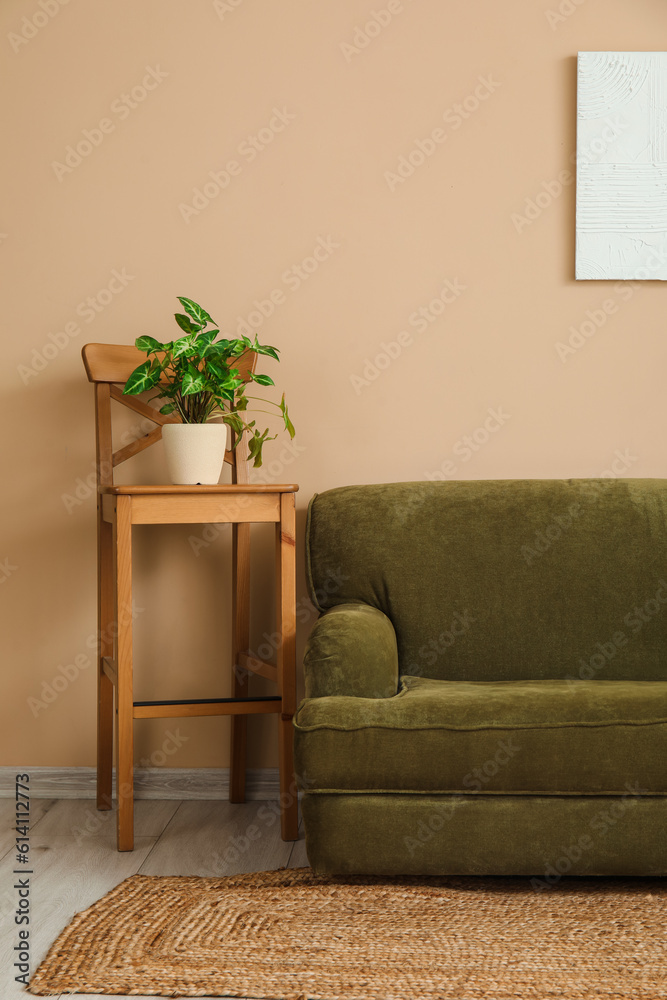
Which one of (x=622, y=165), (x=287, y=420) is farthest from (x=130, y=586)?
(x=622, y=165)

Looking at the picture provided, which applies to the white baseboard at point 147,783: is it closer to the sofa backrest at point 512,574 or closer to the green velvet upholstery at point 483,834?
the sofa backrest at point 512,574

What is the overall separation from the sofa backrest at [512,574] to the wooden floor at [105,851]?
0.57 meters

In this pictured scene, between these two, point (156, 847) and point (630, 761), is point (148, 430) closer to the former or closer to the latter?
point (156, 847)

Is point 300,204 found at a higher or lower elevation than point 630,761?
higher

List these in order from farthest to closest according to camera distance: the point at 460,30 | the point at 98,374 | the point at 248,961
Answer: the point at 460,30 → the point at 98,374 → the point at 248,961

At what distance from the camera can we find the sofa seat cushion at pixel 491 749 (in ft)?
5.24

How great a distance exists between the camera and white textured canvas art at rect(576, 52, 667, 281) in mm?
2324

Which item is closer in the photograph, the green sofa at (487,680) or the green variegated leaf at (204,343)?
the green sofa at (487,680)

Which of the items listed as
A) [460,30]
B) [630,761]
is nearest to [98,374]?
[460,30]

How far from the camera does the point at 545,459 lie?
239cm

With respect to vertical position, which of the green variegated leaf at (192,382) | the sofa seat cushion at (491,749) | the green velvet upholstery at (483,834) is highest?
the green variegated leaf at (192,382)

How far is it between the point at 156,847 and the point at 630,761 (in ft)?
3.64

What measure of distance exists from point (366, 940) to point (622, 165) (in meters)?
2.06

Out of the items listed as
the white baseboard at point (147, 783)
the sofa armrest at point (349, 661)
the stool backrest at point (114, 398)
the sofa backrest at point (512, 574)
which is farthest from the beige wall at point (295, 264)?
the sofa armrest at point (349, 661)
